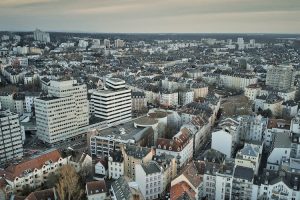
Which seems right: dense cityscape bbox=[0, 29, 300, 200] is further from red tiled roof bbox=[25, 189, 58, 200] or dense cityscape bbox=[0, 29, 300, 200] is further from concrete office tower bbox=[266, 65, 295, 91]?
concrete office tower bbox=[266, 65, 295, 91]

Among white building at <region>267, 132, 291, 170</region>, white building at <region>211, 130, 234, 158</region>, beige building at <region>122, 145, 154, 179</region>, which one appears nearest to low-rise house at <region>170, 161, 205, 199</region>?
beige building at <region>122, 145, 154, 179</region>

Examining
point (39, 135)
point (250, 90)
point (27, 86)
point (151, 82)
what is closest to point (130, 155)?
point (39, 135)

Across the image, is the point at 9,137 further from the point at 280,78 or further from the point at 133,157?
the point at 280,78

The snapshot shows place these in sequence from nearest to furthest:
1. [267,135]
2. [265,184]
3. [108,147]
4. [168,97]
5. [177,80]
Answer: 1. [265,184]
2. [108,147]
3. [267,135]
4. [168,97]
5. [177,80]

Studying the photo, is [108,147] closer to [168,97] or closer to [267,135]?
[267,135]

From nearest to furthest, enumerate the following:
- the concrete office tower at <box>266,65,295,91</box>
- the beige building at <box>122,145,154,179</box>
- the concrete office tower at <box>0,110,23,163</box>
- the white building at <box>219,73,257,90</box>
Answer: the beige building at <box>122,145,154,179</box>, the concrete office tower at <box>0,110,23,163</box>, the concrete office tower at <box>266,65,295,91</box>, the white building at <box>219,73,257,90</box>

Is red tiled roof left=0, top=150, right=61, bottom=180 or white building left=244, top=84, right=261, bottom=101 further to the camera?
white building left=244, top=84, right=261, bottom=101

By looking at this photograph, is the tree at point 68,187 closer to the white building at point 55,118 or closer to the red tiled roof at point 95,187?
the red tiled roof at point 95,187
